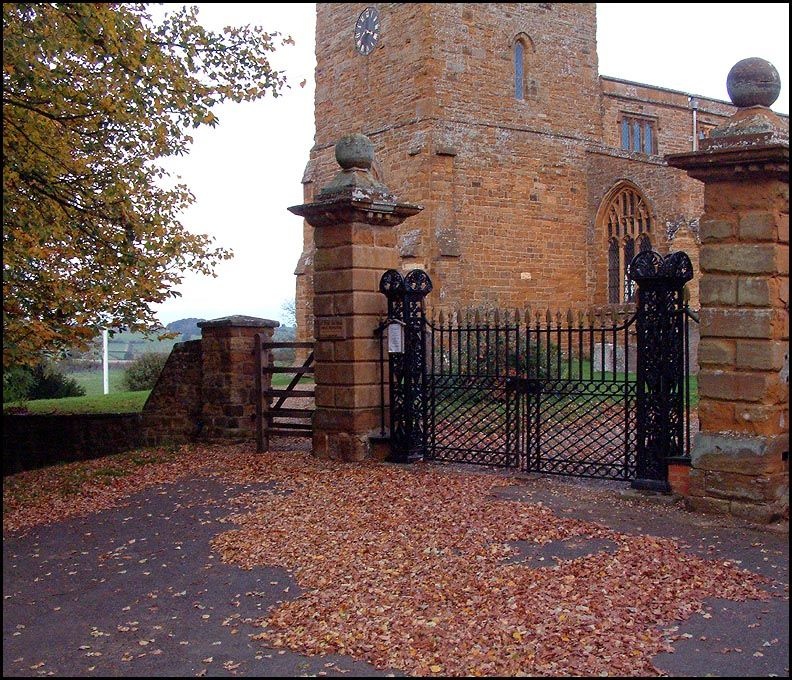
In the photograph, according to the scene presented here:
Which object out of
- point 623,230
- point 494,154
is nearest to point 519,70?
point 494,154

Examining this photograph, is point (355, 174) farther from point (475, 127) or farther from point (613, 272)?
point (613, 272)

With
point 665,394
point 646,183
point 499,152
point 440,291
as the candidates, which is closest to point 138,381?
point 440,291

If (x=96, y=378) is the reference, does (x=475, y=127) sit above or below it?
above

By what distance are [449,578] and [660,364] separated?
11.2 feet

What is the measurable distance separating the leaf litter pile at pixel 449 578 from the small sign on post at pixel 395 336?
159 cm

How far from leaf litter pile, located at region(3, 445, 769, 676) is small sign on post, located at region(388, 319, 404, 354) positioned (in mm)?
1589

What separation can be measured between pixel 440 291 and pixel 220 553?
1606 centimetres

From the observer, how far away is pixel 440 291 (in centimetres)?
2248

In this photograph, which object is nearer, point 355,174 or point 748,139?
point 748,139

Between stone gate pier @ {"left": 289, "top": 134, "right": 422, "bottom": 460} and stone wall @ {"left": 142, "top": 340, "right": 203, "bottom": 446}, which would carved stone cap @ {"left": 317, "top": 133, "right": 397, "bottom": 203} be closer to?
stone gate pier @ {"left": 289, "top": 134, "right": 422, "bottom": 460}

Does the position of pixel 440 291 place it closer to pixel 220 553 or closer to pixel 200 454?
pixel 200 454

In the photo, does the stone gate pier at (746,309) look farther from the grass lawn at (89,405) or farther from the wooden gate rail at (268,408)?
the grass lawn at (89,405)

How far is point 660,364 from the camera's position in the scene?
8211 mm

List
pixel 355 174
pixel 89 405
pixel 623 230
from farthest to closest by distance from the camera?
pixel 623 230
pixel 89 405
pixel 355 174
